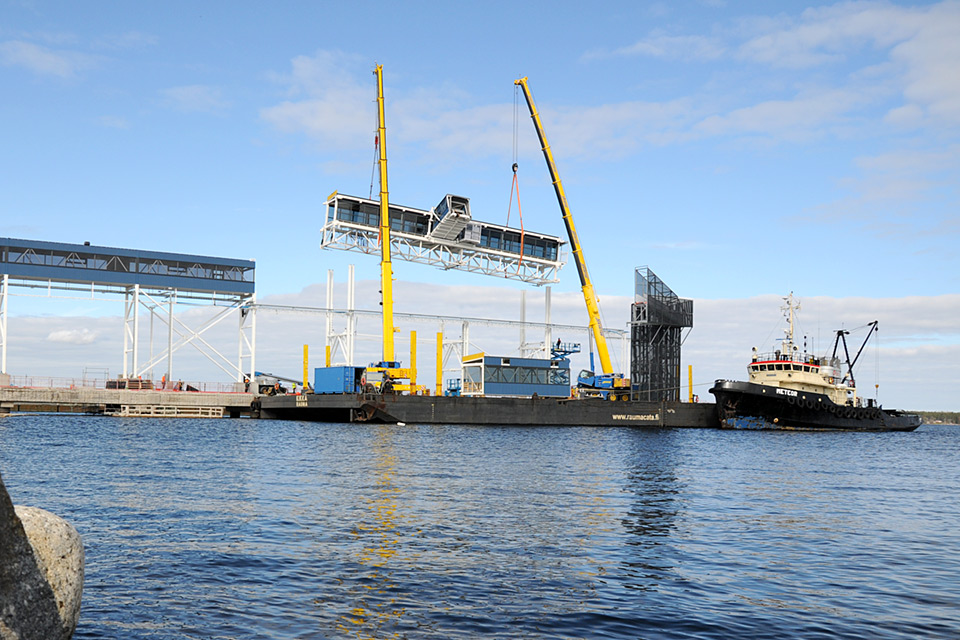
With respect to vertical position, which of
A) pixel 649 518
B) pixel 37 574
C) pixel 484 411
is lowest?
pixel 484 411

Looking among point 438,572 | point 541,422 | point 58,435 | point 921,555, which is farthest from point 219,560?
point 541,422

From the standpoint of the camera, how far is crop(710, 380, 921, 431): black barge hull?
2557 inches

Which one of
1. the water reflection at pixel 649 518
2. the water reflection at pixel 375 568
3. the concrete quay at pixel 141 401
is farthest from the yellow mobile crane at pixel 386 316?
the water reflection at pixel 375 568

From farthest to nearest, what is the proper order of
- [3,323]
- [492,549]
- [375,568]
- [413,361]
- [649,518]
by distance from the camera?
[413,361] → [3,323] → [649,518] → [492,549] → [375,568]

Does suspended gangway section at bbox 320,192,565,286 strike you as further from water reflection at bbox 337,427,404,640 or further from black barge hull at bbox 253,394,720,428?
water reflection at bbox 337,427,404,640

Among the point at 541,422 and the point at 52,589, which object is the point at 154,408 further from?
the point at 52,589

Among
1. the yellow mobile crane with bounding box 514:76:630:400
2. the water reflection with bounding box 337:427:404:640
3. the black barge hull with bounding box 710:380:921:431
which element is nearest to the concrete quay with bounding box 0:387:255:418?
the yellow mobile crane with bounding box 514:76:630:400

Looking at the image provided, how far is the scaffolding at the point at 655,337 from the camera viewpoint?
239 feet

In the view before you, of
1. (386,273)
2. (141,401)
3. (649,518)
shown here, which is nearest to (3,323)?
(141,401)

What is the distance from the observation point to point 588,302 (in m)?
74.6

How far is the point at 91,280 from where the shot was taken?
217 ft

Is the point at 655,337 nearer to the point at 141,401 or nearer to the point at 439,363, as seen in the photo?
the point at 439,363

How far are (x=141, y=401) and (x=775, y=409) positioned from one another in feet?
181

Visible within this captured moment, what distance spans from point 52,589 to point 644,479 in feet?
71.0
